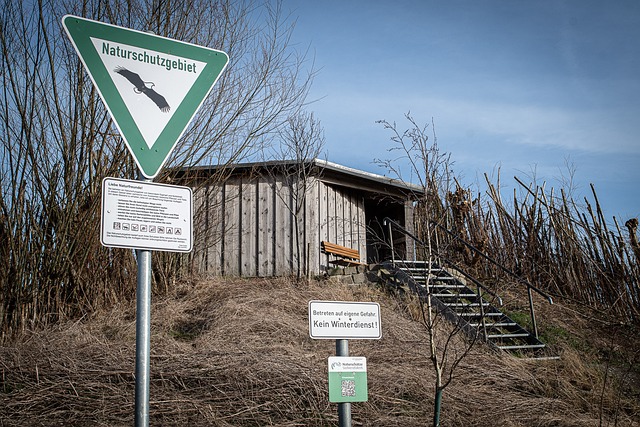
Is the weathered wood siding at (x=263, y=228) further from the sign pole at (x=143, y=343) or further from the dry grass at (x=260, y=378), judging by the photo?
the sign pole at (x=143, y=343)

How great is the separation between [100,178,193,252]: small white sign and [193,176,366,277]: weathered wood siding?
1078 centimetres

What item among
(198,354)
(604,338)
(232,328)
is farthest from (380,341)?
(604,338)

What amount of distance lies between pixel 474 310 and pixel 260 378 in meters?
6.19

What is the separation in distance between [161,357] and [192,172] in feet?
18.7

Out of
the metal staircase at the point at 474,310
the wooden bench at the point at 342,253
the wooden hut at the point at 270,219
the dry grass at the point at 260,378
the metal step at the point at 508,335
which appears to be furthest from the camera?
the wooden bench at the point at 342,253

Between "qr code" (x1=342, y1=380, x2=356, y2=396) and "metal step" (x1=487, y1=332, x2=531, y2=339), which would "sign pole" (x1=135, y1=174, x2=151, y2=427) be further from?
"metal step" (x1=487, y1=332, x2=531, y2=339)

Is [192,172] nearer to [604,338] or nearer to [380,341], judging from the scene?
[380,341]

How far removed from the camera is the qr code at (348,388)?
366cm

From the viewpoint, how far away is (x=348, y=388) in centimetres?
368

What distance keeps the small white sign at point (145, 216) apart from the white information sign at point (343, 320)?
129 centimetres

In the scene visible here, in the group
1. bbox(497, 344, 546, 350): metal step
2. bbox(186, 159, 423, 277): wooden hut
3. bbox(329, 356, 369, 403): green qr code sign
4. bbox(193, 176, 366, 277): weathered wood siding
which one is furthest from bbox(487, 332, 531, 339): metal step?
bbox(329, 356, 369, 403): green qr code sign

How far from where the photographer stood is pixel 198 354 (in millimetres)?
7660

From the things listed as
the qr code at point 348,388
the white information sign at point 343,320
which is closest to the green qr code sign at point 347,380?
the qr code at point 348,388

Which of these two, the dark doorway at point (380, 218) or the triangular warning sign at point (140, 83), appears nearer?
the triangular warning sign at point (140, 83)
